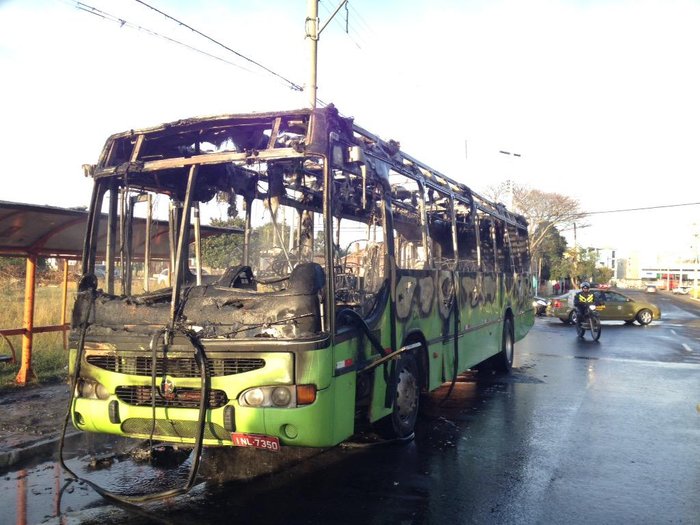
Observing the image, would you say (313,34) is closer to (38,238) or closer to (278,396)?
(38,238)

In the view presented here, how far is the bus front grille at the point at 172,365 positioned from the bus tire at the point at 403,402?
75.1 inches

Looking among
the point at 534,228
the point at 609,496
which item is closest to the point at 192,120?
the point at 609,496

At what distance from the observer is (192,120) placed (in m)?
5.30

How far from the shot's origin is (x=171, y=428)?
484 centimetres

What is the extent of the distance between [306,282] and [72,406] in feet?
7.79

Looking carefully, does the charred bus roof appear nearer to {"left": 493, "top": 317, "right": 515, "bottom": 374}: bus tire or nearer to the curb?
the curb

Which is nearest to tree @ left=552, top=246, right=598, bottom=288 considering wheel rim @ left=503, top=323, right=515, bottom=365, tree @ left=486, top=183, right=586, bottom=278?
tree @ left=486, top=183, right=586, bottom=278

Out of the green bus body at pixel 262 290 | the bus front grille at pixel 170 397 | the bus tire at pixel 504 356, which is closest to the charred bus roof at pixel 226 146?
the green bus body at pixel 262 290

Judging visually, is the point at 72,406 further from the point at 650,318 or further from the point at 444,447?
the point at 650,318

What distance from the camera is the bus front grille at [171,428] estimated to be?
185 inches

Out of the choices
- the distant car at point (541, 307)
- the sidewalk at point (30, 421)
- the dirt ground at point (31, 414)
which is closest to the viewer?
the sidewalk at point (30, 421)

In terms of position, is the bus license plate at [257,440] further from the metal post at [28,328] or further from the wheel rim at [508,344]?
the wheel rim at [508,344]

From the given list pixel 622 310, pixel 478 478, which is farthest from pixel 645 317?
pixel 478 478

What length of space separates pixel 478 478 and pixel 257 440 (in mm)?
2132
